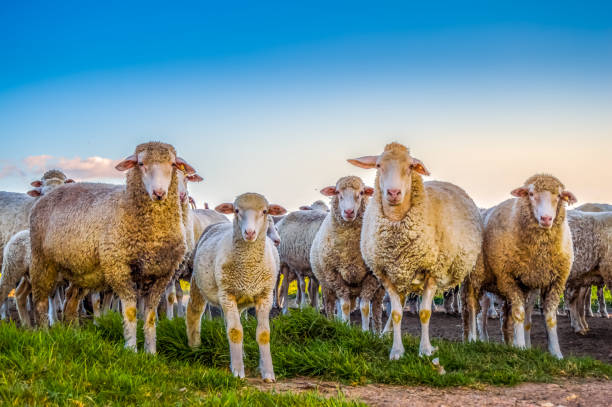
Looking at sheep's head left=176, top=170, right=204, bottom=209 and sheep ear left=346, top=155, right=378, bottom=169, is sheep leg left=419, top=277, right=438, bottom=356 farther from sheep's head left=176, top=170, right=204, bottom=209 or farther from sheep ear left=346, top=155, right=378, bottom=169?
sheep's head left=176, top=170, right=204, bottom=209

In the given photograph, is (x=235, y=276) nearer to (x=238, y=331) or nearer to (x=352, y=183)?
(x=238, y=331)

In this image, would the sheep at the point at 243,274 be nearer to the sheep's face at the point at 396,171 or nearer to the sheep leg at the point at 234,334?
the sheep leg at the point at 234,334

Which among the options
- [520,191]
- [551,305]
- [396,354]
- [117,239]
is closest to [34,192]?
[117,239]

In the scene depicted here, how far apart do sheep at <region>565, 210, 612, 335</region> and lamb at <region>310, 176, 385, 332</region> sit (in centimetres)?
393

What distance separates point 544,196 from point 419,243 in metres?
1.82

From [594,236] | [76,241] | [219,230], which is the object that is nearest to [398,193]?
[219,230]

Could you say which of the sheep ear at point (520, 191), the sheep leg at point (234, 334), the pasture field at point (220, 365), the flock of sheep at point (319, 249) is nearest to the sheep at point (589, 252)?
the flock of sheep at point (319, 249)

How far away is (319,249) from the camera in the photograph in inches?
362

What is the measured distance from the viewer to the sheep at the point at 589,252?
10188 millimetres

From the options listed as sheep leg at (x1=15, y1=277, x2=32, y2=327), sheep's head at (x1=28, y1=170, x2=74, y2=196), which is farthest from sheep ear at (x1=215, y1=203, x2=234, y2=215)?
sheep's head at (x1=28, y1=170, x2=74, y2=196)

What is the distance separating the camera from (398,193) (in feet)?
22.4

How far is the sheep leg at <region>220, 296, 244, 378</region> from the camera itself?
18.9 feet

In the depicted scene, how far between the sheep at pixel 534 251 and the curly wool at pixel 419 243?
0.44 m

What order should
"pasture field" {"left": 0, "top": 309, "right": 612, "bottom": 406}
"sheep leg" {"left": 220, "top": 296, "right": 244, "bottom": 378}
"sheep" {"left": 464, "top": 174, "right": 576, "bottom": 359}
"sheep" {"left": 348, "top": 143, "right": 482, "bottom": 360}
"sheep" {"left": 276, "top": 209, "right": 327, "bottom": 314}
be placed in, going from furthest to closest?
"sheep" {"left": 276, "top": 209, "right": 327, "bottom": 314}, "sheep" {"left": 464, "top": 174, "right": 576, "bottom": 359}, "sheep" {"left": 348, "top": 143, "right": 482, "bottom": 360}, "sheep leg" {"left": 220, "top": 296, "right": 244, "bottom": 378}, "pasture field" {"left": 0, "top": 309, "right": 612, "bottom": 406}
